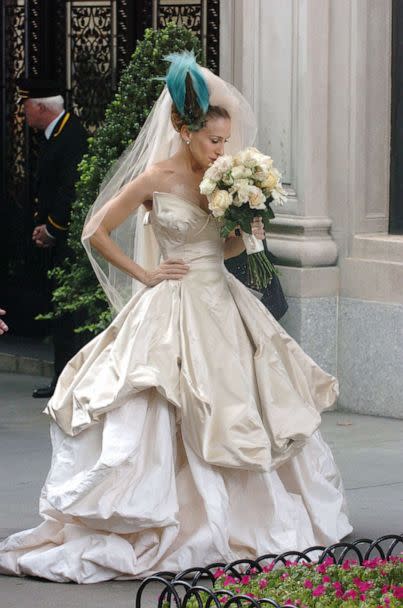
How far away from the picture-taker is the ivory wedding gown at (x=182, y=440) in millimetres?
6270

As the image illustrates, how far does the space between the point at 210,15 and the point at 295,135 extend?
1.58m

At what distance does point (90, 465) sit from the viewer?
643 cm

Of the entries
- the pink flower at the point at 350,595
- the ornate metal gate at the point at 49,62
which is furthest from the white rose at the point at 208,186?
the ornate metal gate at the point at 49,62

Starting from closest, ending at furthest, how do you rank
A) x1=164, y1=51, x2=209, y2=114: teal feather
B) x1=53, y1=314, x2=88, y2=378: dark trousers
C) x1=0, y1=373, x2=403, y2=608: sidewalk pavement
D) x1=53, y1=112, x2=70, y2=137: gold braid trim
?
x1=0, y1=373, x2=403, y2=608: sidewalk pavement < x1=164, y1=51, x2=209, y2=114: teal feather < x1=53, y1=314, x2=88, y2=378: dark trousers < x1=53, y1=112, x2=70, y2=137: gold braid trim

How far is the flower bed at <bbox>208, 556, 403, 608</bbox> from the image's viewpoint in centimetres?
488

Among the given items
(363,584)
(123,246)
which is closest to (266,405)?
(123,246)

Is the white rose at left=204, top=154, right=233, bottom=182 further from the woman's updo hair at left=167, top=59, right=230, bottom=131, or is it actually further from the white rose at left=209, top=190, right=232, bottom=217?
the woman's updo hair at left=167, top=59, right=230, bottom=131

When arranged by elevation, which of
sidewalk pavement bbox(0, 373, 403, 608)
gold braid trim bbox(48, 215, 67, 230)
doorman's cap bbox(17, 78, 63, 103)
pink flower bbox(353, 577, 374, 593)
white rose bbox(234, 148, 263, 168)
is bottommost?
sidewalk pavement bbox(0, 373, 403, 608)

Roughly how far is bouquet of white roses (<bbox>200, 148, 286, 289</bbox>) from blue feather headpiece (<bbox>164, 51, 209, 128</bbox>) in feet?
0.71

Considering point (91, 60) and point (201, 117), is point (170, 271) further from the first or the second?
point (91, 60)

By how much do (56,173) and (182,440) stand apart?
4520 mm

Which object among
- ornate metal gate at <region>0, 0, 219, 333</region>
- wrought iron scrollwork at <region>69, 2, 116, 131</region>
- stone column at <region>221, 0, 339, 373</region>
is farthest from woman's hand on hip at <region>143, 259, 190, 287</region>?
wrought iron scrollwork at <region>69, 2, 116, 131</region>

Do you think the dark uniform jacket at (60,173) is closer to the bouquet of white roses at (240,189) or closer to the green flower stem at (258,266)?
the green flower stem at (258,266)

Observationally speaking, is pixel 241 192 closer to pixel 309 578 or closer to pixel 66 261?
pixel 309 578
